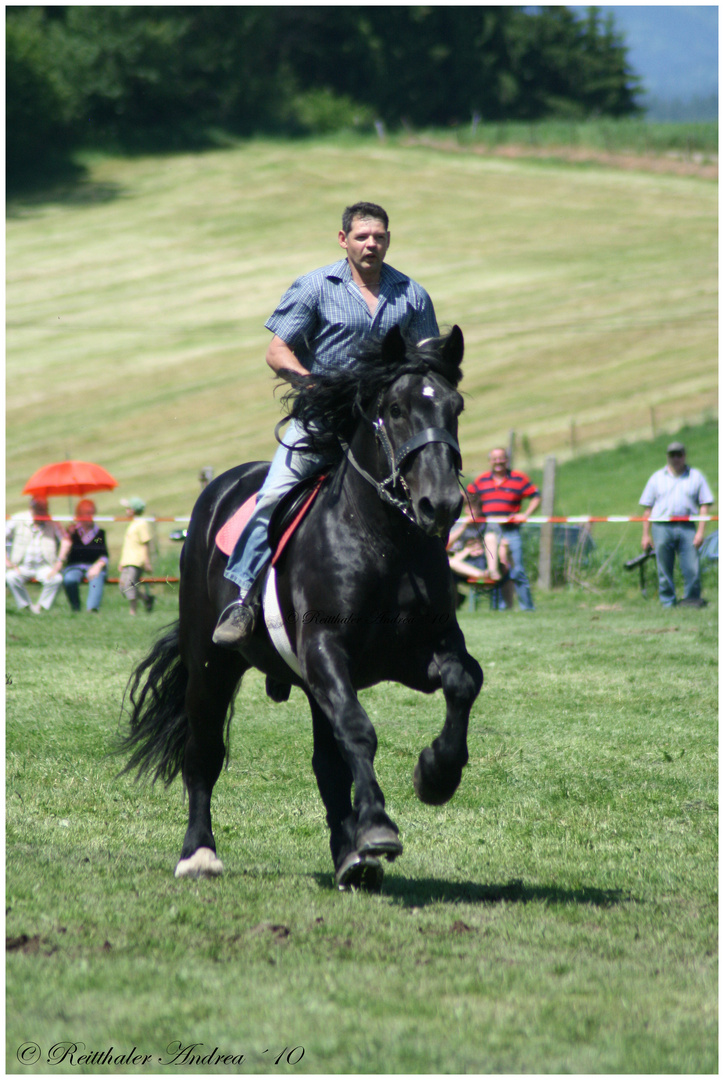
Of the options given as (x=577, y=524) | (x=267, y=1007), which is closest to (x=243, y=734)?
(x=267, y=1007)

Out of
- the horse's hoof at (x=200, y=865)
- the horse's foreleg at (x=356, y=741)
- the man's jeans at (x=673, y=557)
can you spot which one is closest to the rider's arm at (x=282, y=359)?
the horse's foreleg at (x=356, y=741)

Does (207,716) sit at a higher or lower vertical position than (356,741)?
lower

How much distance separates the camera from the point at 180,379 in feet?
134

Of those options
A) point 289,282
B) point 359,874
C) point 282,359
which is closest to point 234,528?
point 282,359

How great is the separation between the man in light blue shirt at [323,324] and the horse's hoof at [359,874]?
118 cm

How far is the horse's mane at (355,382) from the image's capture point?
4.93 meters

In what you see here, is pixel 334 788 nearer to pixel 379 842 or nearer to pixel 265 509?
pixel 379 842

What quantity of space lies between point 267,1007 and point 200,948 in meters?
0.69

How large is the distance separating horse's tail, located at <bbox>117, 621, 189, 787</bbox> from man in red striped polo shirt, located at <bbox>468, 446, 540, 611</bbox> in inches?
404

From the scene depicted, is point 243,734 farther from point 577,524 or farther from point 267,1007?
point 577,524

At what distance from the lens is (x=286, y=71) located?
7006cm

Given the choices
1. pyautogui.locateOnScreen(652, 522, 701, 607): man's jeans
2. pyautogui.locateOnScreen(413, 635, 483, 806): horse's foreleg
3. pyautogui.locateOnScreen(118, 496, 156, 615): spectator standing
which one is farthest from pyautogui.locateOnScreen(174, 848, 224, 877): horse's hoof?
pyautogui.locateOnScreen(652, 522, 701, 607): man's jeans

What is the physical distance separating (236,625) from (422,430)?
1.37m

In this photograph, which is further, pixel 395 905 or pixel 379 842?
pixel 395 905
